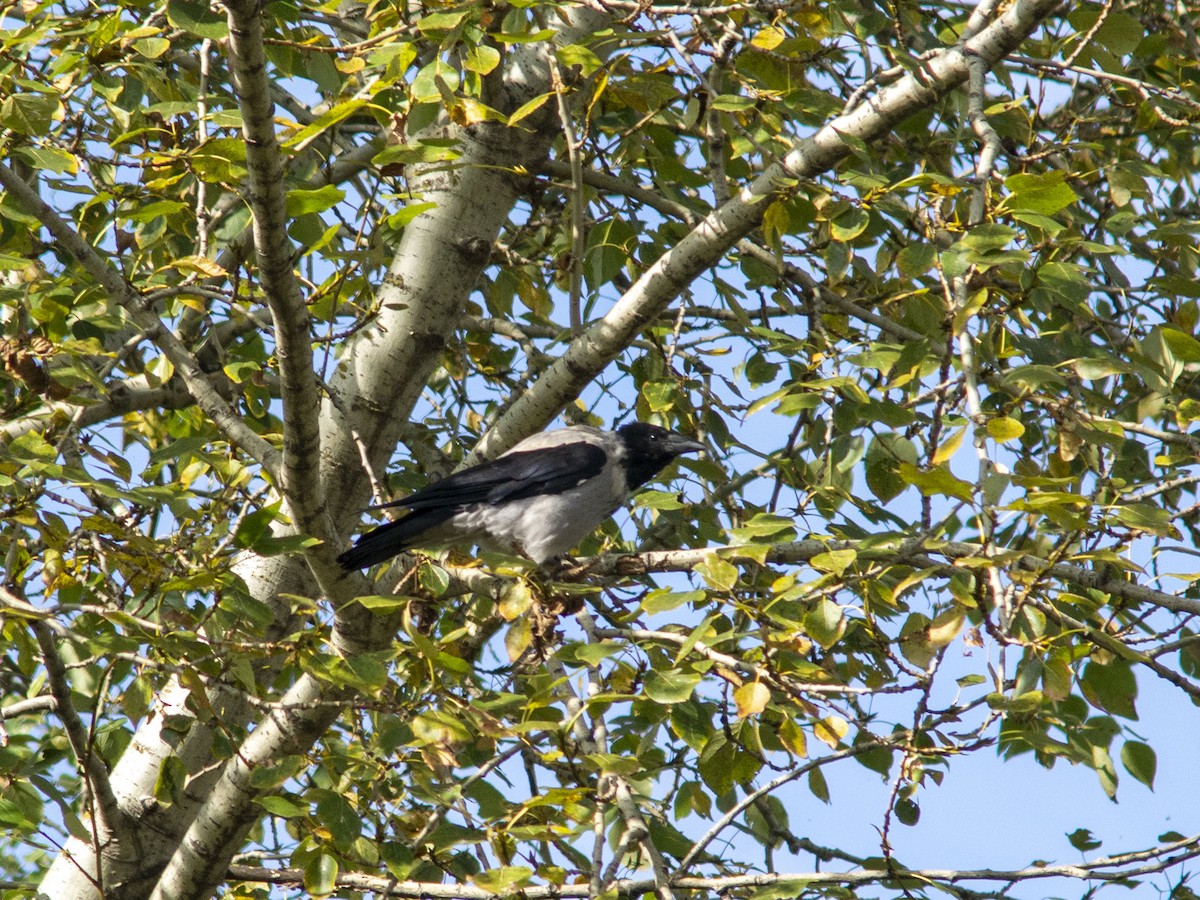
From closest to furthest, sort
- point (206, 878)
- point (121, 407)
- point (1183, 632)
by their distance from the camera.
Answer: point (1183, 632)
point (206, 878)
point (121, 407)

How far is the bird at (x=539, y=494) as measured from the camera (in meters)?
5.11

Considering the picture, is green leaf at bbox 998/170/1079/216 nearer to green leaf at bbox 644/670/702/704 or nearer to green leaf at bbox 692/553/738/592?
green leaf at bbox 692/553/738/592

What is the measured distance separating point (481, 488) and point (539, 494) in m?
0.48

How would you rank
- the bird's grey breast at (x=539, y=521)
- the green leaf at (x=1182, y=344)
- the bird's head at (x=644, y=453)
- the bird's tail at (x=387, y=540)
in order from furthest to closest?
the bird's head at (x=644, y=453)
the bird's grey breast at (x=539, y=521)
the bird's tail at (x=387, y=540)
the green leaf at (x=1182, y=344)

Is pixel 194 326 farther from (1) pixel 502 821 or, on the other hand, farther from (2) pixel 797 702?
(2) pixel 797 702

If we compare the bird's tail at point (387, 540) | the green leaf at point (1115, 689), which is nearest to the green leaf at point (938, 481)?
the green leaf at point (1115, 689)

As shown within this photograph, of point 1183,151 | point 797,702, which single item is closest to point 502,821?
point 797,702

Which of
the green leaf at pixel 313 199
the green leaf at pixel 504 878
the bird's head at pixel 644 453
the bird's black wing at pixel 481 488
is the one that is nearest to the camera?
the green leaf at pixel 504 878

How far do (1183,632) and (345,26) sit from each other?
3.67 metres

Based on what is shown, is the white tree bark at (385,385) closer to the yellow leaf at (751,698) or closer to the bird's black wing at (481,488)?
the bird's black wing at (481,488)

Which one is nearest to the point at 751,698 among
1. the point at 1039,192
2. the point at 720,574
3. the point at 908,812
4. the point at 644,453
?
the point at 720,574

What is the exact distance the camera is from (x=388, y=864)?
330cm

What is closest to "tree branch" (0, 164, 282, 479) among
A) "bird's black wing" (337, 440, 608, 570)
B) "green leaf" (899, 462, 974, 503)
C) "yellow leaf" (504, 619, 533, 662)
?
"bird's black wing" (337, 440, 608, 570)

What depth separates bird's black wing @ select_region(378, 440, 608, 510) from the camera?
5036 millimetres
